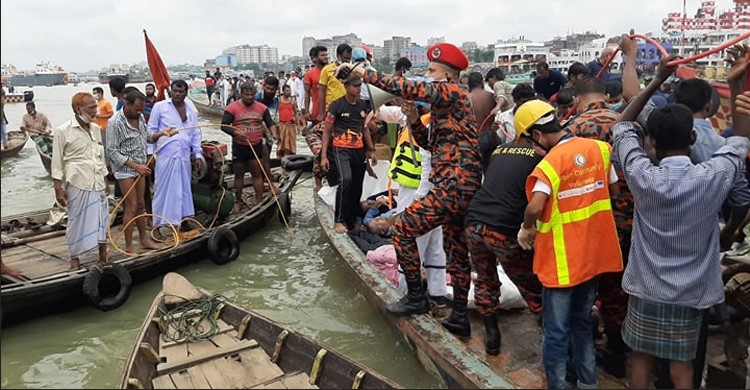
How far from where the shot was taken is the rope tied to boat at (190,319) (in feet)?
13.1

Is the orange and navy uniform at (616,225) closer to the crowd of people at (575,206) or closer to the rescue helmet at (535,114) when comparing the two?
the crowd of people at (575,206)

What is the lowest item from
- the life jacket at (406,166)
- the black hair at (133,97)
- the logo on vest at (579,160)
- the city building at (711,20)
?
the life jacket at (406,166)

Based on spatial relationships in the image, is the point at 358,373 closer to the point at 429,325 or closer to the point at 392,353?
the point at 429,325

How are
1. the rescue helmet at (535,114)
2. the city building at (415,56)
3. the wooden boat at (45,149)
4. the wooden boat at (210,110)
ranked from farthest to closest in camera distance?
the wooden boat at (210,110) < the city building at (415,56) < the wooden boat at (45,149) < the rescue helmet at (535,114)

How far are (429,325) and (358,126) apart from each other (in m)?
3.16

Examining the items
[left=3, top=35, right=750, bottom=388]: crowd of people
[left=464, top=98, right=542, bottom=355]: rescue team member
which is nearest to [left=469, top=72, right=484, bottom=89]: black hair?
[left=3, top=35, right=750, bottom=388]: crowd of people

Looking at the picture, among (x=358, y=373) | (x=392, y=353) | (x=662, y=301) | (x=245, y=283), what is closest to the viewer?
(x=662, y=301)

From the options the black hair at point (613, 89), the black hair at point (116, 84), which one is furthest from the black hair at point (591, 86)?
the black hair at point (116, 84)

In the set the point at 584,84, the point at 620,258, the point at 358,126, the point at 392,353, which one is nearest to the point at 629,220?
the point at 620,258

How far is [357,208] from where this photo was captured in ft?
22.0

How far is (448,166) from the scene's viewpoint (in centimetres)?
369

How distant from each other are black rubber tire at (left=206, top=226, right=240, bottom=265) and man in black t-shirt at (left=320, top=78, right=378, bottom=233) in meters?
1.33

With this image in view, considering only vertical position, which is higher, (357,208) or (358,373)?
(357,208)

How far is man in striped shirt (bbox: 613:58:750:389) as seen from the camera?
263 cm
